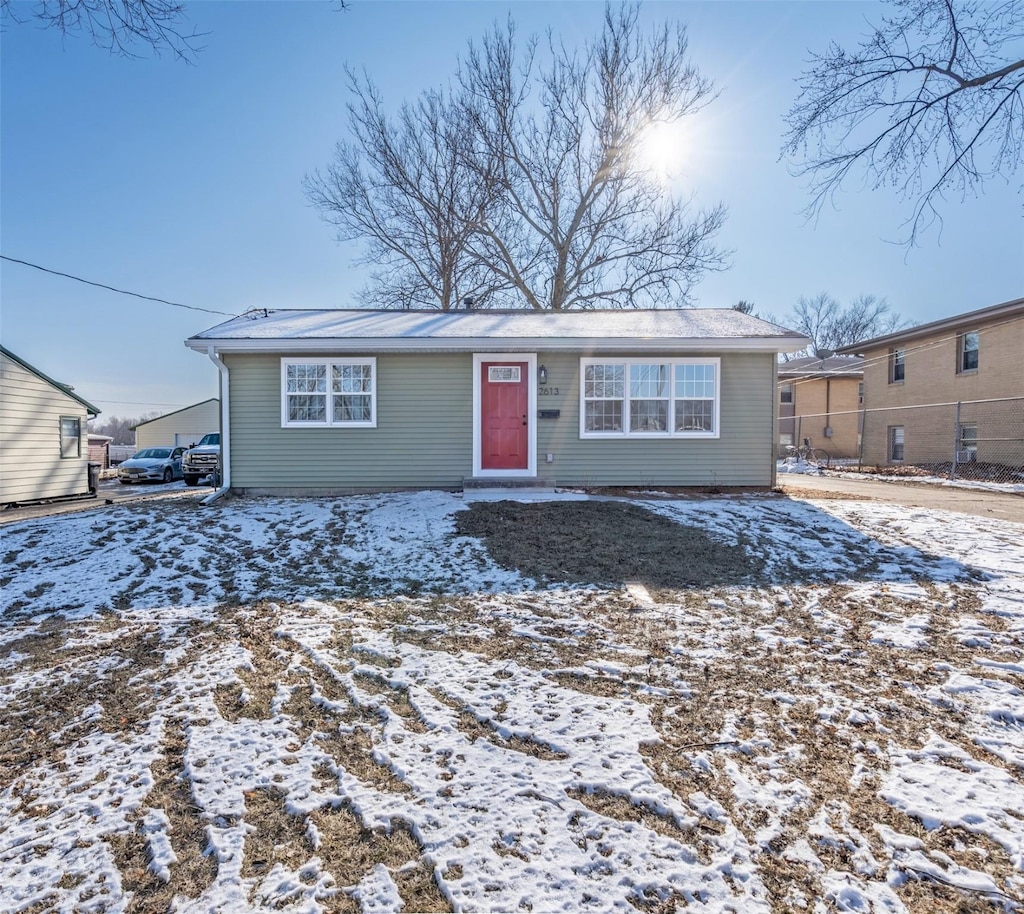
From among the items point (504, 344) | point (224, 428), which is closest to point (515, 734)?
point (504, 344)

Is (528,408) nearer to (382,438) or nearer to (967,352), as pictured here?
(382,438)

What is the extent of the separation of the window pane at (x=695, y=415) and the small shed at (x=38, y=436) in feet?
52.3

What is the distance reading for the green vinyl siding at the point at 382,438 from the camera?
923 cm

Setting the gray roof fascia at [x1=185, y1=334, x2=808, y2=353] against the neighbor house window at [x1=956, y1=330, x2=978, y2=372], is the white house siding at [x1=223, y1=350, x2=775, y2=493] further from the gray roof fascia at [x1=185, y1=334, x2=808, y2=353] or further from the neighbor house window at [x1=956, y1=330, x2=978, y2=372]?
the neighbor house window at [x1=956, y1=330, x2=978, y2=372]

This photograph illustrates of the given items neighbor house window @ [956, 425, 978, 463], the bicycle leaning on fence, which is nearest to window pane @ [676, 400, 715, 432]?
neighbor house window @ [956, 425, 978, 463]

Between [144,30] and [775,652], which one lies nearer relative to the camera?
[775,652]

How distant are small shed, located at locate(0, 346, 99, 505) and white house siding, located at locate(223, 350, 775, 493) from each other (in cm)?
857

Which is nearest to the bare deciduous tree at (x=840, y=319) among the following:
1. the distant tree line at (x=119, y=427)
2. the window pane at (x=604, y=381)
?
the window pane at (x=604, y=381)

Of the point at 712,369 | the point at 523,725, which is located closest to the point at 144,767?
the point at 523,725

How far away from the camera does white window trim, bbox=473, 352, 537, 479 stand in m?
9.20

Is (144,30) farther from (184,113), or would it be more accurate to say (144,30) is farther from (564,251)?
(564,251)

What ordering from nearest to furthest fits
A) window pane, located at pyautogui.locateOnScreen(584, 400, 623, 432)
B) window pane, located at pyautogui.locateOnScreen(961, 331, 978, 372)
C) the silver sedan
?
window pane, located at pyautogui.locateOnScreen(584, 400, 623, 432) < window pane, located at pyautogui.locateOnScreen(961, 331, 978, 372) < the silver sedan

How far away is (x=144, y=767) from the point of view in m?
2.37

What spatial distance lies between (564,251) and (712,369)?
40.5 feet
